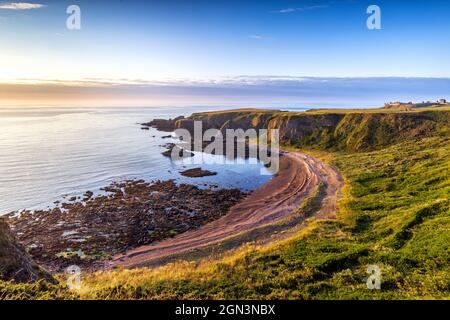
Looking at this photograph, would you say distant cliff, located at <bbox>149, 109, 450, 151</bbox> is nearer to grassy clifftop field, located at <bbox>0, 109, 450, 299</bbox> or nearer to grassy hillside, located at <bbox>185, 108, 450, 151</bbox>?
grassy hillside, located at <bbox>185, 108, 450, 151</bbox>

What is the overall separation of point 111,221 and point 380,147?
70.0 m

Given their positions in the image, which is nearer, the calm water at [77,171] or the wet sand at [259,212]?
the wet sand at [259,212]

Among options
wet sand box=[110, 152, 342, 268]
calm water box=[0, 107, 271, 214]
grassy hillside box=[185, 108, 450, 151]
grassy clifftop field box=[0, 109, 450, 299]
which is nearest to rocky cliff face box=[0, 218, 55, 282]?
grassy clifftop field box=[0, 109, 450, 299]

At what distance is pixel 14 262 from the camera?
16.5m

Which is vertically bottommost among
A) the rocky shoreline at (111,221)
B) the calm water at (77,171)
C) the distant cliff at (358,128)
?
the rocky shoreline at (111,221)

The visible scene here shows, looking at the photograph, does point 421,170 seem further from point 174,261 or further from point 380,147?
point 174,261

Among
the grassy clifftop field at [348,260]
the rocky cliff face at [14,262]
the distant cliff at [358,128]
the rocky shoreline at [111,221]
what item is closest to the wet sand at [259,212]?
the rocky shoreline at [111,221]

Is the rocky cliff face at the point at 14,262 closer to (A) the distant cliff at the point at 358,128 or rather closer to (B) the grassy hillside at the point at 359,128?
(B) the grassy hillside at the point at 359,128

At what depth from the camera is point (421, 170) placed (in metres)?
41.2

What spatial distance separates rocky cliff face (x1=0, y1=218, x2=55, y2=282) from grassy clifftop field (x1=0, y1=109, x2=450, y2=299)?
9.82 feet

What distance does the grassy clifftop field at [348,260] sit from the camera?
14148 mm

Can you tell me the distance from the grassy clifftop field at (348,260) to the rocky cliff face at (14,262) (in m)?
2.99

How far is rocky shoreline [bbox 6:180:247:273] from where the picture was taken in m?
31.0

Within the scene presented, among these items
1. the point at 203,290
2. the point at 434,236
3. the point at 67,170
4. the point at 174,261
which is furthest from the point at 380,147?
the point at 67,170
